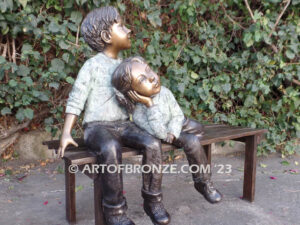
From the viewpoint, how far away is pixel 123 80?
6.10ft

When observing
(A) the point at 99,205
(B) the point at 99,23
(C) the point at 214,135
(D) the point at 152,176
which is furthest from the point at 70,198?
(B) the point at 99,23

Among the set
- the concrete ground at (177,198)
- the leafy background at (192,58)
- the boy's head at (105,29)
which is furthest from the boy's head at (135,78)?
the leafy background at (192,58)

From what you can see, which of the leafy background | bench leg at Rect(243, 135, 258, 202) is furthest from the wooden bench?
the leafy background

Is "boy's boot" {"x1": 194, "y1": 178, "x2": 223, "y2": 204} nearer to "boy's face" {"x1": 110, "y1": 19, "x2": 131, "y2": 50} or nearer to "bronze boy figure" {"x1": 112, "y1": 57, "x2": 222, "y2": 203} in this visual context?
"bronze boy figure" {"x1": 112, "y1": 57, "x2": 222, "y2": 203}

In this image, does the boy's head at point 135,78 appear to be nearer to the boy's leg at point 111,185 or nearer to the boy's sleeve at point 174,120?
the boy's sleeve at point 174,120

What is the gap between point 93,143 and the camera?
1.83 meters

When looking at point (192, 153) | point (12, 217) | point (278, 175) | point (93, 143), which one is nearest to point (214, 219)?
point (192, 153)

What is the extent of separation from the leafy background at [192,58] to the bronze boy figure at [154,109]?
51.1 inches

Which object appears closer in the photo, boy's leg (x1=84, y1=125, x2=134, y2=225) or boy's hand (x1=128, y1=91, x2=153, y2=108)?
boy's leg (x1=84, y1=125, x2=134, y2=225)

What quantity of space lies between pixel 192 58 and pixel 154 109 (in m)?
1.86

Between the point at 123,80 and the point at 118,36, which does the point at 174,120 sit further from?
the point at 118,36

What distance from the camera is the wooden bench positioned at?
71.6 inches

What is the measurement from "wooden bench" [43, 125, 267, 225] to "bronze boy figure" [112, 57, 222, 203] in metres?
0.12

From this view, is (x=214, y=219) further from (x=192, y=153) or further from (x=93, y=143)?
(x=93, y=143)
